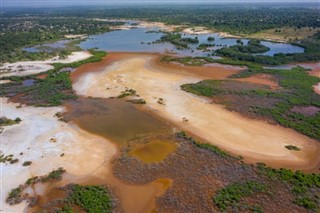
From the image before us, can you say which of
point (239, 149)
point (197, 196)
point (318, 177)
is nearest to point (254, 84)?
point (239, 149)

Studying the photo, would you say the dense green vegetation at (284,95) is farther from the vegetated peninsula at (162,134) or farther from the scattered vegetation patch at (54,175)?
the scattered vegetation patch at (54,175)

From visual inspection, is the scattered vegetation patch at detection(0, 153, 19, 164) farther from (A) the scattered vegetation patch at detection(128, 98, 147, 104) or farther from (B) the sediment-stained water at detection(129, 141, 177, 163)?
(A) the scattered vegetation patch at detection(128, 98, 147, 104)

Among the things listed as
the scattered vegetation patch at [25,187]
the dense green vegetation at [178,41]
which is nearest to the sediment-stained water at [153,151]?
the scattered vegetation patch at [25,187]

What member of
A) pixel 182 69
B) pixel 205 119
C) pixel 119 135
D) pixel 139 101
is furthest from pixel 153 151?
pixel 182 69

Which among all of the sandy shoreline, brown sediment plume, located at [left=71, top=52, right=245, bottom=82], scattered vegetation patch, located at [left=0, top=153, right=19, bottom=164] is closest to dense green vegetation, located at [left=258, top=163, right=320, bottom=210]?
the sandy shoreline

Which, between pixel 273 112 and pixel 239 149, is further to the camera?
Result: pixel 273 112

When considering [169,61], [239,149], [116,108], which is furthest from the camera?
[169,61]

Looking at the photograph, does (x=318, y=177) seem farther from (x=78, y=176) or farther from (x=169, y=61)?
(x=169, y=61)

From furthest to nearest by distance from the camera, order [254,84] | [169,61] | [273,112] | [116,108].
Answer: [169,61] → [254,84] → [116,108] → [273,112]
